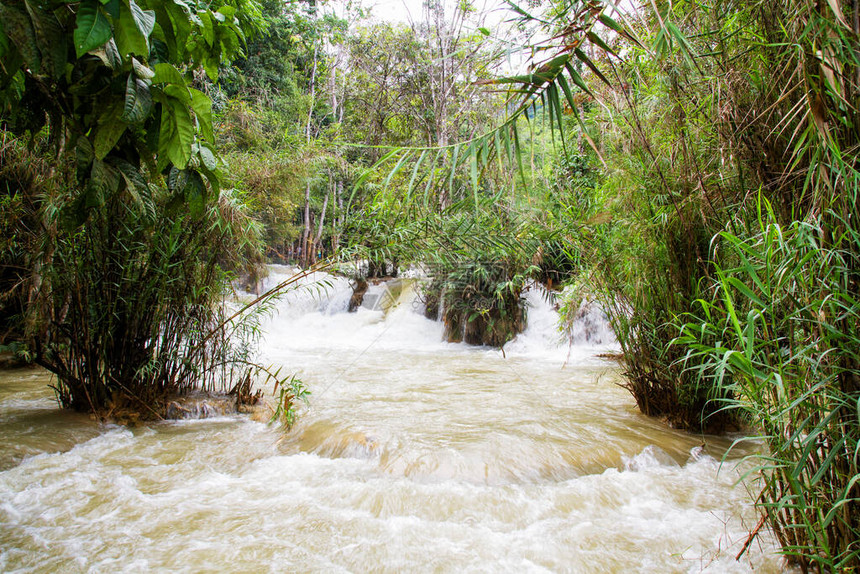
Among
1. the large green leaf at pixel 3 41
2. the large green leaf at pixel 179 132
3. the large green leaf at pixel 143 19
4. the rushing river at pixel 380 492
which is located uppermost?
the large green leaf at pixel 143 19

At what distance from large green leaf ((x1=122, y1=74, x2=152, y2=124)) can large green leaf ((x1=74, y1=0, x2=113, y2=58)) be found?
18 cm

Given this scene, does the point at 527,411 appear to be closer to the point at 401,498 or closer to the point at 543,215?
the point at 401,498

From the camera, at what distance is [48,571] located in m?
1.82

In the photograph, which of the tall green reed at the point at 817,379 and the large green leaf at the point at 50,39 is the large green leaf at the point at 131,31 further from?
the tall green reed at the point at 817,379

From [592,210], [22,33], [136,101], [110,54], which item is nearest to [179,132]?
[136,101]

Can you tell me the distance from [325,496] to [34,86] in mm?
2184

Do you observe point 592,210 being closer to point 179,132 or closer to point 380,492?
point 380,492

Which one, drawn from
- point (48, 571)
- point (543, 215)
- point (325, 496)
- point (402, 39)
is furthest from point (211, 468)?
point (402, 39)

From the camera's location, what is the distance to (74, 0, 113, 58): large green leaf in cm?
109

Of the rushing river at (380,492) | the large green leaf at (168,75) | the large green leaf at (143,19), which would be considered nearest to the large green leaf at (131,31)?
the large green leaf at (143,19)

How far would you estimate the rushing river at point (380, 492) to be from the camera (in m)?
1.97

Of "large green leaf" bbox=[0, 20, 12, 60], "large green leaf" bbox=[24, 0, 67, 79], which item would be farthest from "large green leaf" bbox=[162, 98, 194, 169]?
"large green leaf" bbox=[0, 20, 12, 60]

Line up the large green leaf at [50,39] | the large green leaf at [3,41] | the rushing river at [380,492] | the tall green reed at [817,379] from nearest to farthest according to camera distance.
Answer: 1. the large green leaf at [3,41]
2. the large green leaf at [50,39]
3. the tall green reed at [817,379]
4. the rushing river at [380,492]

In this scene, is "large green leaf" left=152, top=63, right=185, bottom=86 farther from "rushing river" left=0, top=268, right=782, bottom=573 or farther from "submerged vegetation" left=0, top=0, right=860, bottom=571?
"rushing river" left=0, top=268, right=782, bottom=573
